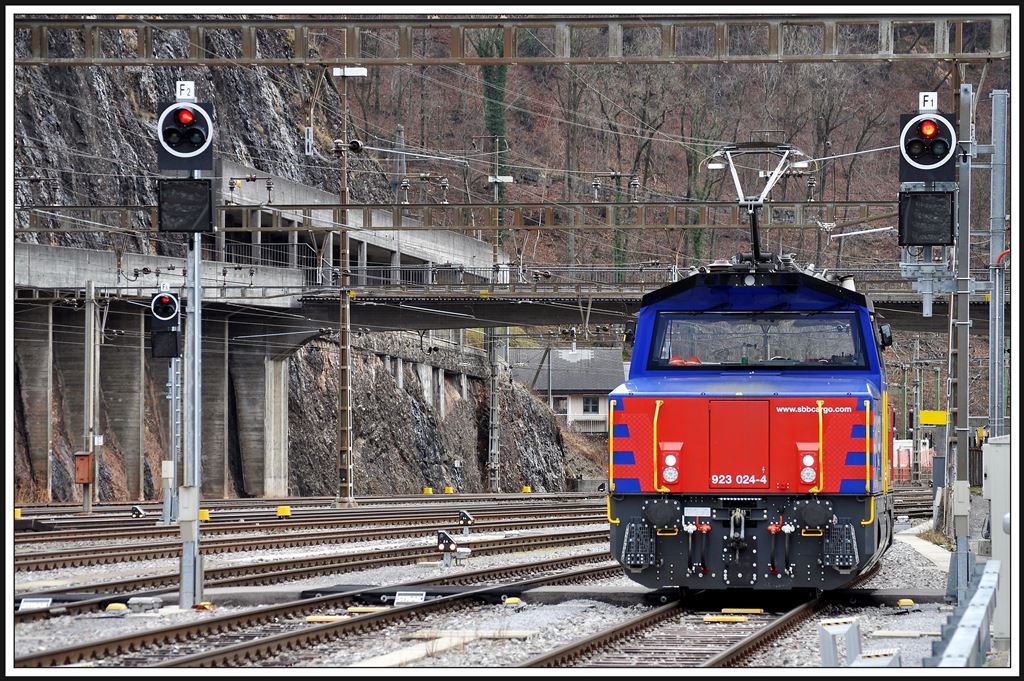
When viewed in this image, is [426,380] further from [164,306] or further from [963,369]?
[963,369]

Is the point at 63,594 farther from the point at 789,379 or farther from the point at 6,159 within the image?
the point at 789,379

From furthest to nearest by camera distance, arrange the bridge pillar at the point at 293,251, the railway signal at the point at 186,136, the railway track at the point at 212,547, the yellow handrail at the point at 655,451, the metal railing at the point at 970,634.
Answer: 1. the bridge pillar at the point at 293,251
2. the railway track at the point at 212,547
3. the yellow handrail at the point at 655,451
4. the railway signal at the point at 186,136
5. the metal railing at the point at 970,634

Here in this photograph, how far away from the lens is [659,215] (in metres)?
102

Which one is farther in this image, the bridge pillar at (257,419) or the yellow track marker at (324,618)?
the bridge pillar at (257,419)

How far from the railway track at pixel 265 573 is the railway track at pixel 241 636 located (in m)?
2.03

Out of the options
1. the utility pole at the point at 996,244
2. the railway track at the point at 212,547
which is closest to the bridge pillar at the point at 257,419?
the railway track at the point at 212,547

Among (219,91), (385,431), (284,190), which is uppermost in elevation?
(219,91)

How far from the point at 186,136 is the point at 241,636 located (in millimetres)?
5038

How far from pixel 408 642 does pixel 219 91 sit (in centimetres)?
5106

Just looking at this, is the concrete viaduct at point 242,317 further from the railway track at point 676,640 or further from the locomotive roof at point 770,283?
the railway track at point 676,640

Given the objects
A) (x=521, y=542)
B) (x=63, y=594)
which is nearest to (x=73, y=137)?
(x=521, y=542)

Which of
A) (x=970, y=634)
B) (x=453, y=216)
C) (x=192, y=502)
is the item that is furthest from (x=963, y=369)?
(x=453, y=216)

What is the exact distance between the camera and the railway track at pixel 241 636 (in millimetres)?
11867

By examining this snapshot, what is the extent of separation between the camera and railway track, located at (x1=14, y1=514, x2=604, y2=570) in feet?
71.5
